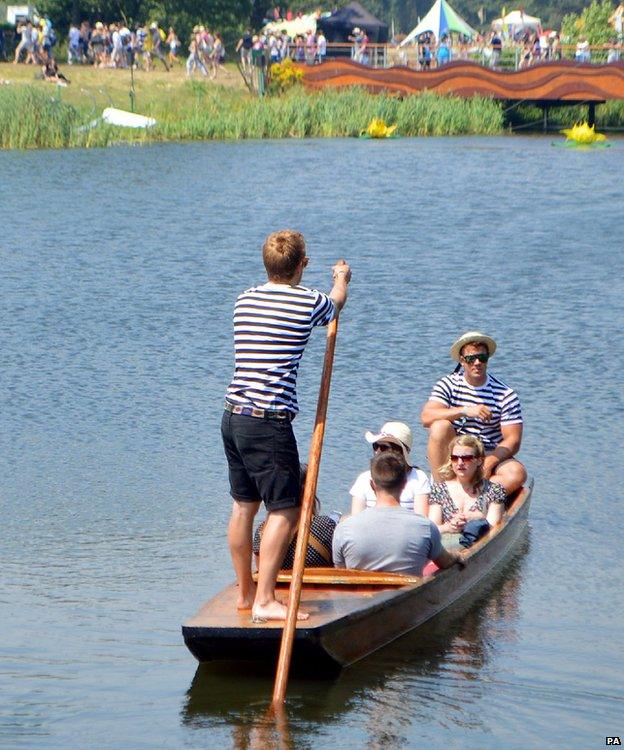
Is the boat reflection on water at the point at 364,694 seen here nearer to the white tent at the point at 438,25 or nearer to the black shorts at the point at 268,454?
the black shorts at the point at 268,454

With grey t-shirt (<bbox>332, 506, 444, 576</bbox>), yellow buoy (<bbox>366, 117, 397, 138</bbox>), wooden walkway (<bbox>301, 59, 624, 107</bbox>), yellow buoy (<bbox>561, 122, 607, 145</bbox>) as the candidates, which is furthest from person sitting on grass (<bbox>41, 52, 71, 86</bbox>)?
grey t-shirt (<bbox>332, 506, 444, 576</bbox>)

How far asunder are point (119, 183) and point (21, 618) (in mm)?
24856

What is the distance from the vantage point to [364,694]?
6945 mm

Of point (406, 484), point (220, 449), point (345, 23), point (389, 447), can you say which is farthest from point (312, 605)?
point (345, 23)

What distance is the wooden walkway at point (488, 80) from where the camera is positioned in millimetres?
47188

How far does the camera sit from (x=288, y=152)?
126 feet

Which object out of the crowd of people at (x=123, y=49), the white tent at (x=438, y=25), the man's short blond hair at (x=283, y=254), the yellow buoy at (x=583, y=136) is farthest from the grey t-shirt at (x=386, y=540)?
the white tent at (x=438, y=25)

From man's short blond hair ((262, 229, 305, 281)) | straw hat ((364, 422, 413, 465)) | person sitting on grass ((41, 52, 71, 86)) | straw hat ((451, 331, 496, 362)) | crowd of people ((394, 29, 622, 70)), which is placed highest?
crowd of people ((394, 29, 622, 70))

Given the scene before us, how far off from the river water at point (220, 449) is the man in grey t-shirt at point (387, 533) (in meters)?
0.49

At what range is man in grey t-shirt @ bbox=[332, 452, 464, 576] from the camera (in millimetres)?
7152

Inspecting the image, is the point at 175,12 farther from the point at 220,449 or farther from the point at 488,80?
the point at 220,449

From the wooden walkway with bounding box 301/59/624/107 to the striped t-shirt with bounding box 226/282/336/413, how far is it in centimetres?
4150

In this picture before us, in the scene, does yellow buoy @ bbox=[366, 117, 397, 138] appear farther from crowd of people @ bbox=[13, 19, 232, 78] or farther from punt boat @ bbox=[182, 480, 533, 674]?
punt boat @ bbox=[182, 480, 533, 674]

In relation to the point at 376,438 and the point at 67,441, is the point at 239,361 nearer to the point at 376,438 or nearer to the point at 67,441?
the point at 376,438
